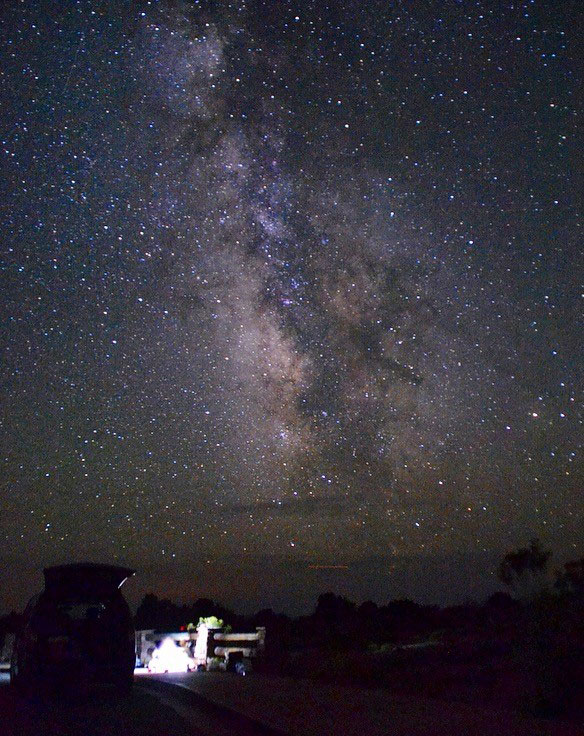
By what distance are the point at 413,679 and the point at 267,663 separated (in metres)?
5.97

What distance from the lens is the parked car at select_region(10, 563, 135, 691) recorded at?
12633mm

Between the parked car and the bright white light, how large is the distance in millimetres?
8002

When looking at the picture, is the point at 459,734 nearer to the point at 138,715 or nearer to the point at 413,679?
the point at 138,715

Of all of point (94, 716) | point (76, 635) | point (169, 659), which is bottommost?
point (94, 716)

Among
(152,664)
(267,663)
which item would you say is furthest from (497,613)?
(152,664)

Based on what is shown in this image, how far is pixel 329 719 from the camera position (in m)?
9.45

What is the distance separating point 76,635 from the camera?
12.8 m

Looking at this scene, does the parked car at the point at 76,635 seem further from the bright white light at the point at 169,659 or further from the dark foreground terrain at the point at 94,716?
the bright white light at the point at 169,659

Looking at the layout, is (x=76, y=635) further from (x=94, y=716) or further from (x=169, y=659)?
(x=169, y=659)

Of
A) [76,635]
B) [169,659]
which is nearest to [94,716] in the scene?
[76,635]

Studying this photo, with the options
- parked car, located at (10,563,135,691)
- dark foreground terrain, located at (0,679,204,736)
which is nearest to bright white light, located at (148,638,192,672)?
dark foreground terrain, located at (0,679,204,736)

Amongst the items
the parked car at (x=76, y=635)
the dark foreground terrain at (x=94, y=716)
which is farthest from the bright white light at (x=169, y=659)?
the parked car at (x=76, y=635)

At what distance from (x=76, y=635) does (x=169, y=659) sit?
9024 millimetres

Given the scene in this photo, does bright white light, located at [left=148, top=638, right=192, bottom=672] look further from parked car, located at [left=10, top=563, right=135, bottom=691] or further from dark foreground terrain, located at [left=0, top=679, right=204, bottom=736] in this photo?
parked car, located at [left=10, top=563, right=135, bottom=691]
